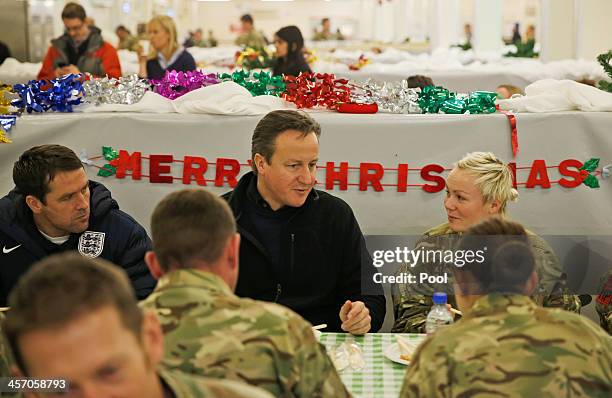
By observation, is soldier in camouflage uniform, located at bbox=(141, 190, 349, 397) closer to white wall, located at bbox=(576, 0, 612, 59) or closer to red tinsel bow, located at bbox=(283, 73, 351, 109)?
red tinsel bow, located at bbox=(283, 73, 351, 109)

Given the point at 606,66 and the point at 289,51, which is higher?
the point at 289,51

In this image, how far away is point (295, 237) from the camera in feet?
12.4

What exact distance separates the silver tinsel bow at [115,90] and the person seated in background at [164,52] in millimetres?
2537

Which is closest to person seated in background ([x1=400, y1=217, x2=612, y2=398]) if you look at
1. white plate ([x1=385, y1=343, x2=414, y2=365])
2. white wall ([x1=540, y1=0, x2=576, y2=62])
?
white plate ([x1=385, y1=343, x2=414, y2=365])

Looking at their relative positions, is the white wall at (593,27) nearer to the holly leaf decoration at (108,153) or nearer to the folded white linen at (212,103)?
the folded white linen at (212,103)

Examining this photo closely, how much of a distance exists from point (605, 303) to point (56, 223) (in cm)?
239

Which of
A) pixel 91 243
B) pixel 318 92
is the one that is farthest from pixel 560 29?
pixel 91 243

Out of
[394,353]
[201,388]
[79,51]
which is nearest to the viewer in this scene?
[201,388]

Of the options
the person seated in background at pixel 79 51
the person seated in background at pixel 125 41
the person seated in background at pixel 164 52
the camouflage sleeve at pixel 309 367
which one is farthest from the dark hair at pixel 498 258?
the person seated in background at pixel 125 41

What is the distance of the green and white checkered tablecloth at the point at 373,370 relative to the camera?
A: 2.78m

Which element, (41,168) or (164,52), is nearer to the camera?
(41,168)

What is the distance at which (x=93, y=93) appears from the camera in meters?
5.14

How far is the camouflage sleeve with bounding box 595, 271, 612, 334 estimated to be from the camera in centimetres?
389

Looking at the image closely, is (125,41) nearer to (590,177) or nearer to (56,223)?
(590,177)
